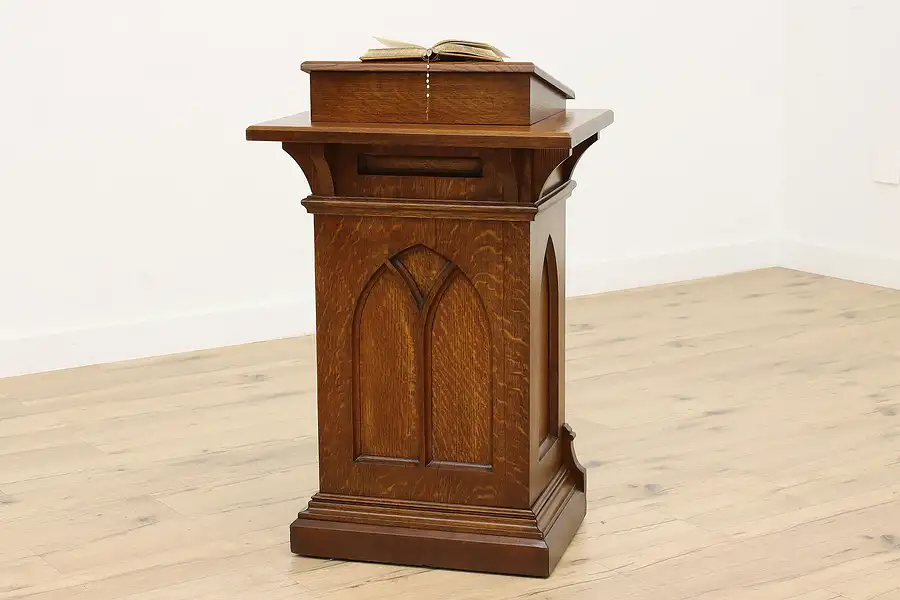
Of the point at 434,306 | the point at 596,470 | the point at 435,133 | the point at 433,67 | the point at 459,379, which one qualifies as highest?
the point at 433,67

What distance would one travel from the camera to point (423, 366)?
2.46m

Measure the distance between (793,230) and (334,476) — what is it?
353 cm

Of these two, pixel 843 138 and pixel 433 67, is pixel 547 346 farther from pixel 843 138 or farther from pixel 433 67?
pixel 843 138

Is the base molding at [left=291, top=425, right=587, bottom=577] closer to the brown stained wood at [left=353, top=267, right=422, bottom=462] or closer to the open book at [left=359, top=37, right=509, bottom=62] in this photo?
the brown stained wood at [left=353, top=267, right=422, bottom=462]

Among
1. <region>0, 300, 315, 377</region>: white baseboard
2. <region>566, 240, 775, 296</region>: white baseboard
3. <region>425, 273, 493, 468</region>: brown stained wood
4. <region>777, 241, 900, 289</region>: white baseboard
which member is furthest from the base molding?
<region>777, 241, 900, 289</region>: white baseboard

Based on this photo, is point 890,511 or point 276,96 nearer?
point 890,511

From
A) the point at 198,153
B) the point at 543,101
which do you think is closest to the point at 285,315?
the point at 198,153

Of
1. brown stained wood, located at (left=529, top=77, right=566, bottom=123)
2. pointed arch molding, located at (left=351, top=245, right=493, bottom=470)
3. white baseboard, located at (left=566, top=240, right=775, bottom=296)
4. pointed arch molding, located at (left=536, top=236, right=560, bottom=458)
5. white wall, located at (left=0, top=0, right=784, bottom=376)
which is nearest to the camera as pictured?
brown stained wood, located at (left=529, top=77, right=566, bottom=123)

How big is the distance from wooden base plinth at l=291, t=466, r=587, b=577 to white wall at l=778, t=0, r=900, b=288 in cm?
309

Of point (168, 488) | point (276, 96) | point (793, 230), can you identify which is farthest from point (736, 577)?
point (793, 230)

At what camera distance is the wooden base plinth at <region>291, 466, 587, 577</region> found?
2447 millimetres

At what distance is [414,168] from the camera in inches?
93.4

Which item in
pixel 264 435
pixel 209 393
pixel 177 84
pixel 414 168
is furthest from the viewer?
pixel 177 84

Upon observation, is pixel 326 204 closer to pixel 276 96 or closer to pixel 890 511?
pixel 890 511
